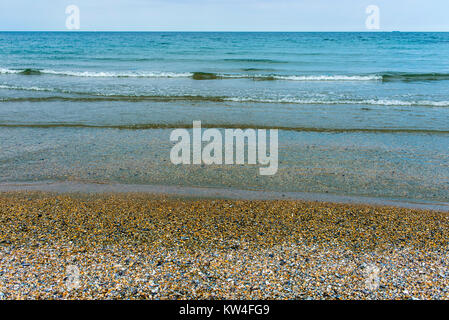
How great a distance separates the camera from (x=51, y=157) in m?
7.80

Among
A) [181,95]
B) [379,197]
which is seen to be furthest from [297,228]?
[181,95]

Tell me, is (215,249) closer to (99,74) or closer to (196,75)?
(196,75)

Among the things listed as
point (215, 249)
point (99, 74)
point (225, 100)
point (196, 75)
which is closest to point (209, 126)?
point (225, 100)

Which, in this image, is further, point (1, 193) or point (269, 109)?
point (269, 109)

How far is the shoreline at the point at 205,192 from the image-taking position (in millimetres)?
5934

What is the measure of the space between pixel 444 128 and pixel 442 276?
8.42 m

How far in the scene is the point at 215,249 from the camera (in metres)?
4.30

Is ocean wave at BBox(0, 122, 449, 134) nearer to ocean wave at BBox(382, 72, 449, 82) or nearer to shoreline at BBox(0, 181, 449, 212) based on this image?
shoreline at BBox(0, 181, 449, 212)

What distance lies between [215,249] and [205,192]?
2.05m

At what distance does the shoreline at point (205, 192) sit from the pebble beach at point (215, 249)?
263 millimetres

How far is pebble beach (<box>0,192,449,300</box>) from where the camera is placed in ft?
11.8
